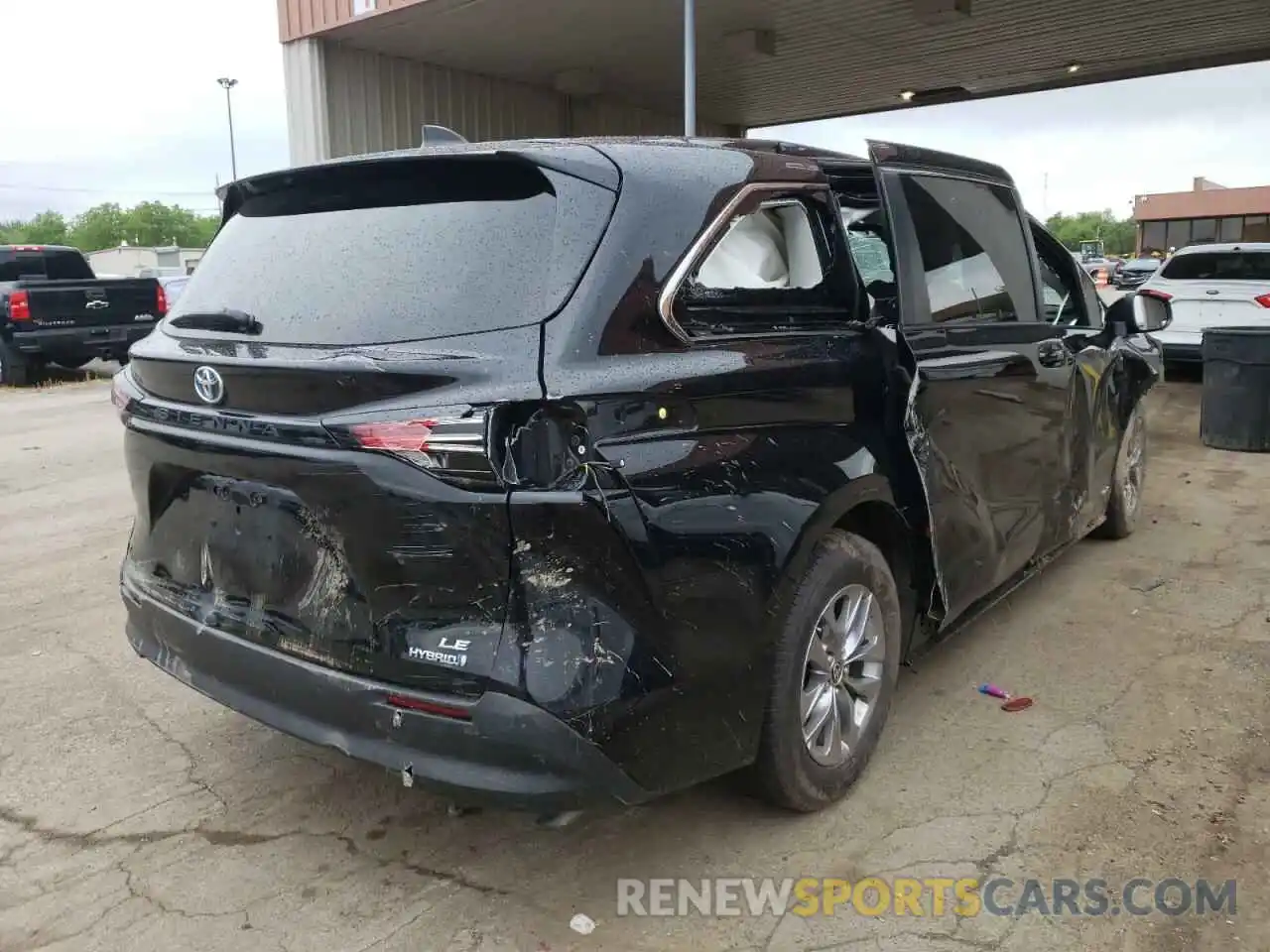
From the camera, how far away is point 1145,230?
65.0 m

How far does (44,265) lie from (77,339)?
10.0ft

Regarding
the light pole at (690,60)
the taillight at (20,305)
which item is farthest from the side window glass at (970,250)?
the taillight at (20,305)

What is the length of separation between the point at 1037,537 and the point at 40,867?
12.3 ft

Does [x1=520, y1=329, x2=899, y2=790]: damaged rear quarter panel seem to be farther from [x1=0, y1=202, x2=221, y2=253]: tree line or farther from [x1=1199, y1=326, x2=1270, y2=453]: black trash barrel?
[x1=0, y1=202, x2=221, y2=253]: tree line

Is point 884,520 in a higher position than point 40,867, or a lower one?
higher

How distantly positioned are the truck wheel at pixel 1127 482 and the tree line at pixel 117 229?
333 ft

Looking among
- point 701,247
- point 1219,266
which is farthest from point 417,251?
point 1219,266

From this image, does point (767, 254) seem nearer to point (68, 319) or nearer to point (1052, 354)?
point (1052, 354)

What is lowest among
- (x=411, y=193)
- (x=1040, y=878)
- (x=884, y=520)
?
(x=1040, y=878)

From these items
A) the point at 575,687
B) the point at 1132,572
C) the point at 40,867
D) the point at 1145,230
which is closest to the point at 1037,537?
the point at 1132,572

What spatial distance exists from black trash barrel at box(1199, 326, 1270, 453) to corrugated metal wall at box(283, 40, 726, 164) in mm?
9786

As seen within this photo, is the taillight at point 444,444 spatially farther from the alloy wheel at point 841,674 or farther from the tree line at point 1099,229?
the tree line at point 1099,229

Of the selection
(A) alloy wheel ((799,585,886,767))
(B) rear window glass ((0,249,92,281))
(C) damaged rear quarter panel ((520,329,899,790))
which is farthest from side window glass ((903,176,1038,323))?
(B) rear window glass ((0,249,92,281))

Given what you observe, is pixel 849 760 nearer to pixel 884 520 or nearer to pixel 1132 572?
pixel 884 520
